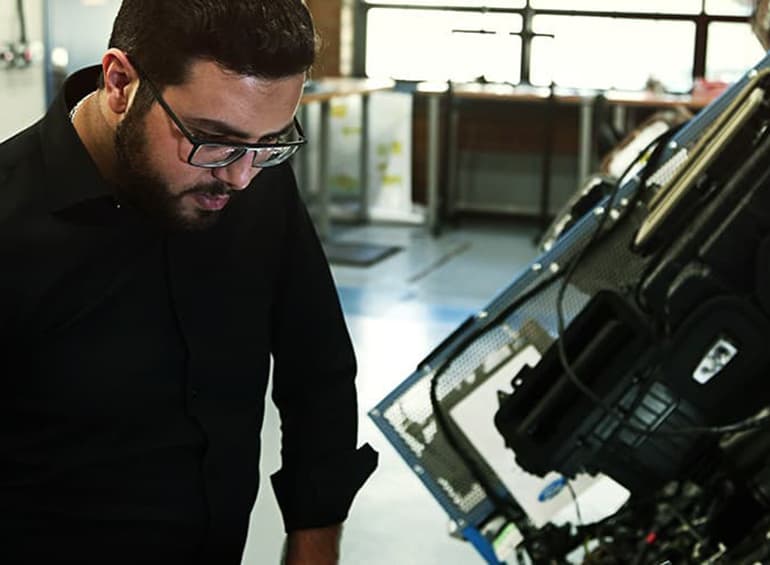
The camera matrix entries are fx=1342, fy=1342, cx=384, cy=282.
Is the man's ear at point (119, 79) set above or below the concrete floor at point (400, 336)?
above

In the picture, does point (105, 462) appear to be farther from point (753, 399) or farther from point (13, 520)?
point (753, 399)

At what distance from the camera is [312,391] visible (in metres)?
1.76

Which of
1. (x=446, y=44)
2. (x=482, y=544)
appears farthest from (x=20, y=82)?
(x=446, y=44)

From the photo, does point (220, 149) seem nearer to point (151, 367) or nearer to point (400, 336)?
point (151, 367)

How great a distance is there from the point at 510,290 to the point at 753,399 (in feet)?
1.79

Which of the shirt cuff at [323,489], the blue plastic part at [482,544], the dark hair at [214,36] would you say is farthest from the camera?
the blue plastic part at [482,544]

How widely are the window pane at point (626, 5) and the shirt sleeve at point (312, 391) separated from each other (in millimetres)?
7678

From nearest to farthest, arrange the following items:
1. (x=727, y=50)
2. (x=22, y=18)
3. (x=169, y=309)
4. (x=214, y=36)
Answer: (x=214, y=36) → (x=169, y=309) → (x=22, y=18) → (x=727, y=50)

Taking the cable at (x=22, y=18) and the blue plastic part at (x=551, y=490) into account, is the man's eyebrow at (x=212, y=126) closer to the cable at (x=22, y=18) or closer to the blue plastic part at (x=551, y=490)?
the blue plastic part at (x=551, y=490)

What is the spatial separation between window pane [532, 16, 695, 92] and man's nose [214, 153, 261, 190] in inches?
311

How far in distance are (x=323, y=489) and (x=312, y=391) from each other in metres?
0.13

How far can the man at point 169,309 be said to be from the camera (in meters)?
1.45

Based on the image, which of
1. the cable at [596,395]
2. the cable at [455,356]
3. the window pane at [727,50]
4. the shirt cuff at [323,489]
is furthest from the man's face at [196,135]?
the window pane at [727,50]

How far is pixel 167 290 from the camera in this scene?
1.62 m
